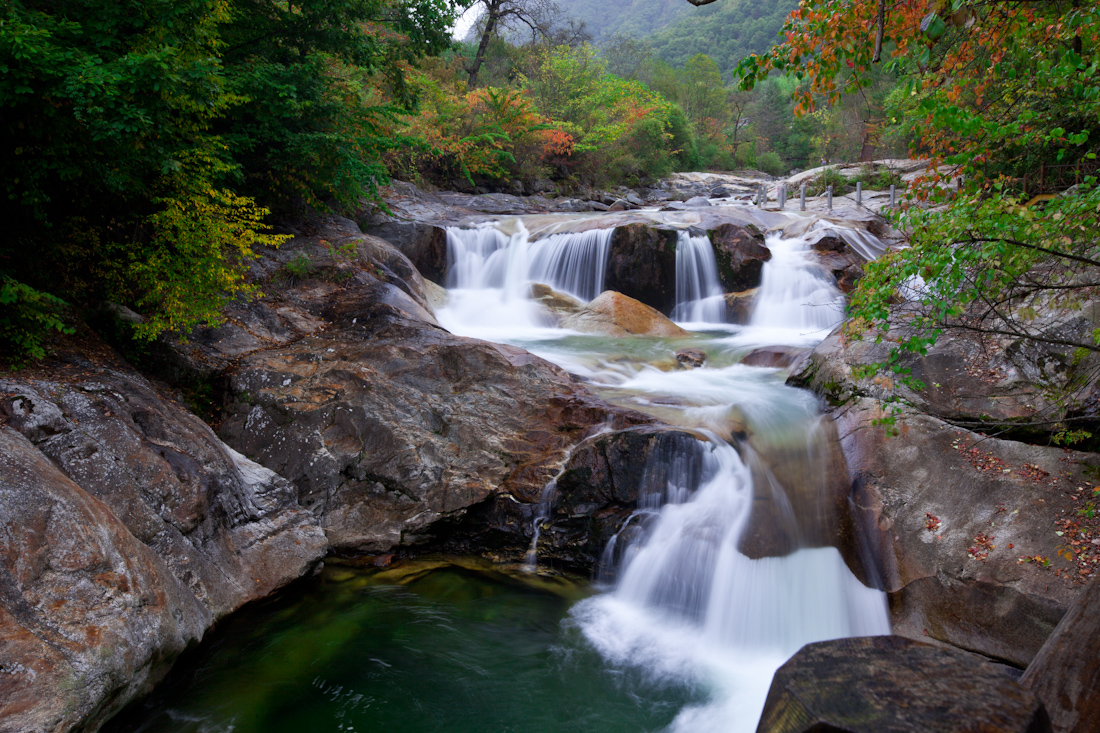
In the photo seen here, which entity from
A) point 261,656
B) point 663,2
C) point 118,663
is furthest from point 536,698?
point 663,2

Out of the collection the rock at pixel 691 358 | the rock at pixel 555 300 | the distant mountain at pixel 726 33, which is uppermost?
the distant mountain at pixel 726 33

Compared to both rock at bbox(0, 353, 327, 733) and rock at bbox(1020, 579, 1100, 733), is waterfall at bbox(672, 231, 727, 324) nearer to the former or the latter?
rock at bbox(0, 353, 327, 733)

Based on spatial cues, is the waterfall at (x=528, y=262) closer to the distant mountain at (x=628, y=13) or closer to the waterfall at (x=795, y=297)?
the waterfall at (x=795, y=297)

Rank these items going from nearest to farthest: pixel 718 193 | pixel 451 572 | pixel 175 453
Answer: pixel 175 453 < pixel 451 572 < pixel 718 193

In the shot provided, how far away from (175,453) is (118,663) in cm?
204

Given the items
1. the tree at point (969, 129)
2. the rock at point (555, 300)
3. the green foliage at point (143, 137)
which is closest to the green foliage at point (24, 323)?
the green foliage at point (143, 137)

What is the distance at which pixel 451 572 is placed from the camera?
5.88 m

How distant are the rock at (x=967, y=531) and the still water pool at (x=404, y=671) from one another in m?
1.99

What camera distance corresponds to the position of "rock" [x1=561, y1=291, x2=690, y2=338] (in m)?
12.1

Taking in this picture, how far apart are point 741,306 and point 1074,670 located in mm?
11923

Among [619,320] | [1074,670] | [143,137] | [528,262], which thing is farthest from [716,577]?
[528,262]

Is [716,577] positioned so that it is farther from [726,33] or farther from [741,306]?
[726,33]

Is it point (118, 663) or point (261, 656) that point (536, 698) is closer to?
point (261, 656)

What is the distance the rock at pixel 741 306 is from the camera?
14008mm
